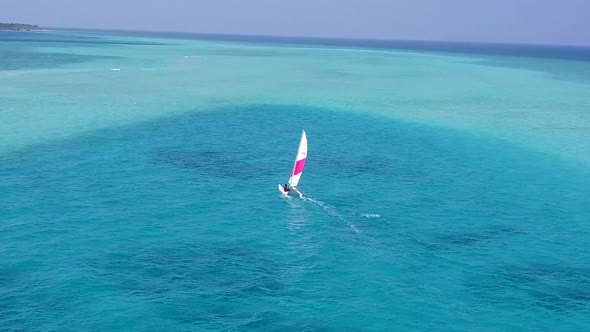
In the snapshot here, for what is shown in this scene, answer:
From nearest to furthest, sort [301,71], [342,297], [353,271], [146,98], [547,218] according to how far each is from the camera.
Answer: [342,297]
[353,271]
[547,218]
[146,98]
[301,71]

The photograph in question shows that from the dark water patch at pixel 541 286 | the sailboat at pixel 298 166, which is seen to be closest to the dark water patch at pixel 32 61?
the sailboat at pixel 298 166

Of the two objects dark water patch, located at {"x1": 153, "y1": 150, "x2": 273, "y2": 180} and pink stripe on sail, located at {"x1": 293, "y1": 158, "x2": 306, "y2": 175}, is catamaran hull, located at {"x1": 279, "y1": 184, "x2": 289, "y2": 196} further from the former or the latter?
dark water patch, located at {"x1": 153, "y1": 150, "x2": 273, "y2": 180}

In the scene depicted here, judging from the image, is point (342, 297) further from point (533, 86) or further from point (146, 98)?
point (533, 86)

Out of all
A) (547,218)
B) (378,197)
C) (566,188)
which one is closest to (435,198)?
(378,197)

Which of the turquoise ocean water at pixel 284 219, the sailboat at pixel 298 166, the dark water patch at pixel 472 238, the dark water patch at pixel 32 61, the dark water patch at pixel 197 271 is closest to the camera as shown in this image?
the turquoise ocean water at pixel 284 219

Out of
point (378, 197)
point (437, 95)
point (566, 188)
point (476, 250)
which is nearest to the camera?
point (476, 250)

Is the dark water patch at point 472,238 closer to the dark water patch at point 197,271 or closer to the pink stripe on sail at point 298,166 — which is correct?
the dark water patch at point 197,271

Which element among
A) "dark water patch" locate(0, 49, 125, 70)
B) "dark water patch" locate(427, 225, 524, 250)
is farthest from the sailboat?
"dark water patch" locate(0, 49, 125, 70)

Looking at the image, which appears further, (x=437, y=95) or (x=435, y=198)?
(x=437, y=95)
